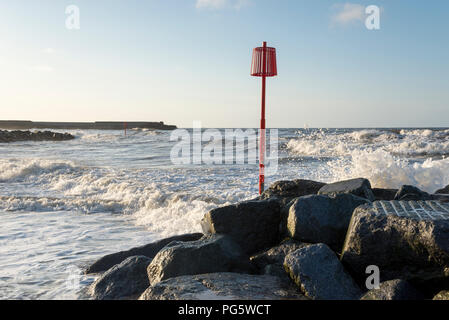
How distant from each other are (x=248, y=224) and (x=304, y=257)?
3.98 feet

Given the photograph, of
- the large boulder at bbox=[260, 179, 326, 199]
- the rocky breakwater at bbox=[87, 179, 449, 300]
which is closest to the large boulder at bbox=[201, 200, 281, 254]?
the rocky breakwater at bbox=[87, 179, 449, 300]

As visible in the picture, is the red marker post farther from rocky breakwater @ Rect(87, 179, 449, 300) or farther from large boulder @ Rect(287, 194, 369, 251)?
large boulder @ Rect(287, 194, 369, 251)

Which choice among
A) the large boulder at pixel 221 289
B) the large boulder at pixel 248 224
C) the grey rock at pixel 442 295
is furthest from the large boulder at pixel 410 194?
the large boulder at pixel 221 289

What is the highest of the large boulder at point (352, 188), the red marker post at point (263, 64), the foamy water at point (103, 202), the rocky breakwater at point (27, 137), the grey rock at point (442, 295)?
the red marker post at point (263, 64)

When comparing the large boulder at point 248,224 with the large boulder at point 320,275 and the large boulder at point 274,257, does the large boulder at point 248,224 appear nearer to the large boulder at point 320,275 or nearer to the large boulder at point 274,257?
the large boulder at point 274,257

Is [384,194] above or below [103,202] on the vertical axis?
above

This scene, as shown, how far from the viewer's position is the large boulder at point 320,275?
9.36 ft

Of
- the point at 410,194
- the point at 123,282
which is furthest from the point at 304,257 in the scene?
the point at 410,194

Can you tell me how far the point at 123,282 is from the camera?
3.69 meters

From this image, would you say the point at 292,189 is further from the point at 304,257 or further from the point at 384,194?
the point at 304,257

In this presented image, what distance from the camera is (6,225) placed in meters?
6.63
